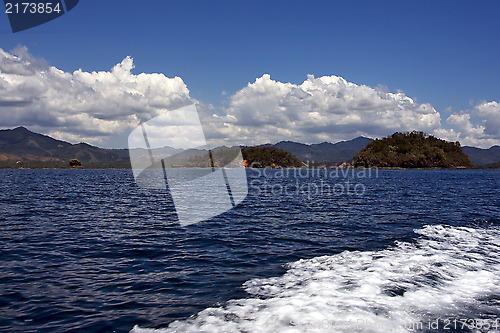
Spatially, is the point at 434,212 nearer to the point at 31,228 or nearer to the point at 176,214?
the point at 176,214

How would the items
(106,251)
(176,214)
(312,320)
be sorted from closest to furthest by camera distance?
(312,320), (106,251), (176,214)

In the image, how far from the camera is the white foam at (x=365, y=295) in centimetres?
768

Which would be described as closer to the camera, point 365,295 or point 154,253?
point 365,295

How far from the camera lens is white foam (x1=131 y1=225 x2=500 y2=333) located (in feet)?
25.2

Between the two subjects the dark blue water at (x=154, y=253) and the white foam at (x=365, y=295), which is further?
the dark blue water at (x=154, y=253)

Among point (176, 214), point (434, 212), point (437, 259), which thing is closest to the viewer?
point (437, 259)

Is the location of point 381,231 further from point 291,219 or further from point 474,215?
point 474,215

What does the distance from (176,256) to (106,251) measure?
352 centimetres

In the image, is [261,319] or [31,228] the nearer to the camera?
[261,319]

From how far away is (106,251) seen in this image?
14906mm

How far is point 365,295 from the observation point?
960cm

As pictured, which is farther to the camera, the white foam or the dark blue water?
the dark blue water

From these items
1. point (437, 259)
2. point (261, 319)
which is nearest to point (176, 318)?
point (261, 319)

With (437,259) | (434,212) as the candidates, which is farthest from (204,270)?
(434,212)
